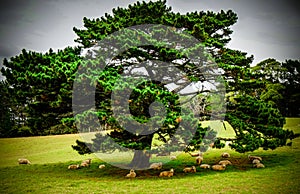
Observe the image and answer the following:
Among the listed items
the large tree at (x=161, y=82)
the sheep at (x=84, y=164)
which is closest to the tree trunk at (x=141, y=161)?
the large tree at (x=161, y=82)

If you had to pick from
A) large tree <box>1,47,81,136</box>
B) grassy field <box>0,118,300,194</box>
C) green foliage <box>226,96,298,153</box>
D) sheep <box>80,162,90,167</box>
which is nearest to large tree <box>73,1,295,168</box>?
green foliage <box>226,96,298,153</box>

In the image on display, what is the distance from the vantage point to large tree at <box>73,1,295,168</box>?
10617 mm

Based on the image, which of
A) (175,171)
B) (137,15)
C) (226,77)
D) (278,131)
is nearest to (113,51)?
(137,15)

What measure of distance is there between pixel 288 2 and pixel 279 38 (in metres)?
8.01

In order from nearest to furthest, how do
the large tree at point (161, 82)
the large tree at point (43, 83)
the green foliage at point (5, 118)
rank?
the large tree at point (161, 82)
the large tree at point (43, 83)
the green foliage at point (5, 118)

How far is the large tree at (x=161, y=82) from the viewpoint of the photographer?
10.6 metres

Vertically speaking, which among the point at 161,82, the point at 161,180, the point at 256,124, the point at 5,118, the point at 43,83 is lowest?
the point at 161,180

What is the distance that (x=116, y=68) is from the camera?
488 inches

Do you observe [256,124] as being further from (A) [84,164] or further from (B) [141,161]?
(A) [84,164]

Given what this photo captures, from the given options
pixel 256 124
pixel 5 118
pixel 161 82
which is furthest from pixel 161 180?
pixel 5 118

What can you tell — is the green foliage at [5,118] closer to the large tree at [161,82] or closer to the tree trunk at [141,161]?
the tree trunk at [141,161]

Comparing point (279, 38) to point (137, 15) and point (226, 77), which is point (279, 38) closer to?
point (226, 77)

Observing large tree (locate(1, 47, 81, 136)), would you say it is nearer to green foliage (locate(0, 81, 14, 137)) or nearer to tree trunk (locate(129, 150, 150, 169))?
tree trunk (locate(129, 150, 150, 169))

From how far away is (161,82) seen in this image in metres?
13.7
